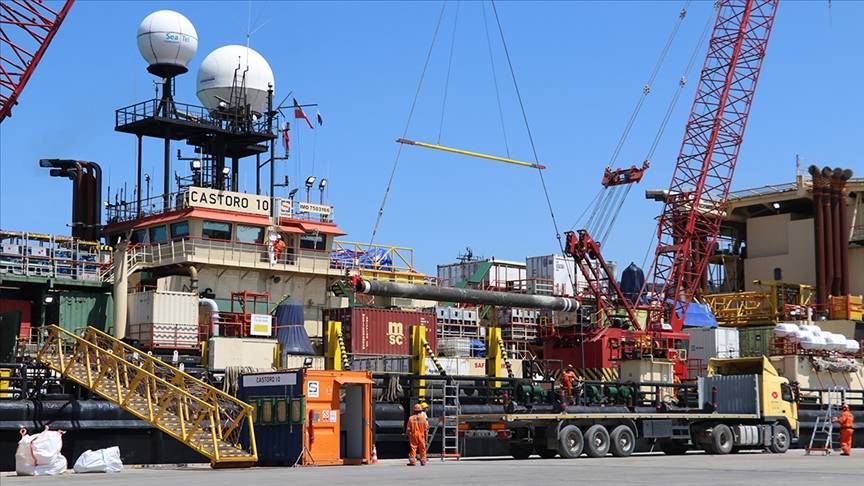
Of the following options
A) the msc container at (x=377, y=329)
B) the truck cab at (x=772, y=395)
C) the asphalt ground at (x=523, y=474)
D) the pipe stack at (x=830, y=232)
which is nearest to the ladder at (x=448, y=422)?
the asphalt ground at (x=523, y=474)

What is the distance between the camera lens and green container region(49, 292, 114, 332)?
46562mm

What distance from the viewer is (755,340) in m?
66.4

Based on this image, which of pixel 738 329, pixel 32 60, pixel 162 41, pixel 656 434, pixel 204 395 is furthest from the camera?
pixel 738 329

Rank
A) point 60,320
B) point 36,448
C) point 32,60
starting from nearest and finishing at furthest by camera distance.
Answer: point 36,448 → point 60,320 → point 32,60

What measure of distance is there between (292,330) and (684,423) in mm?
17822

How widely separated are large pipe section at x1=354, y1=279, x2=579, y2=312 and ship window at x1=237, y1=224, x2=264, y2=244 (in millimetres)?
5928

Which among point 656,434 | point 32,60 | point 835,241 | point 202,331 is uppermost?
point 32,60

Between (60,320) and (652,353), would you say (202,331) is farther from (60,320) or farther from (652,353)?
(652,353)

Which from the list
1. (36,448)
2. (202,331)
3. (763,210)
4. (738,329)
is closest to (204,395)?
(36,448)

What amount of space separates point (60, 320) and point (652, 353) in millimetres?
28421

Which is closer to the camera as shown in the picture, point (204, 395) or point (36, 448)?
point (36, 448)

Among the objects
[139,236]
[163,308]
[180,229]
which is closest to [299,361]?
[163,308]

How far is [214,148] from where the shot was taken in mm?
60719

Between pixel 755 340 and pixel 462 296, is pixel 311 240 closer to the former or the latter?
pixel 462 296
